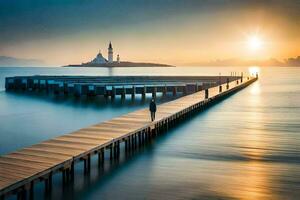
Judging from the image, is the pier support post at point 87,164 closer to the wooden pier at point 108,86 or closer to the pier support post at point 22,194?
the pier support post at point 22,194

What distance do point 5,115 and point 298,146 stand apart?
91.6ft

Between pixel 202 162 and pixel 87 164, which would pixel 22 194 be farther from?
pixel 202 162

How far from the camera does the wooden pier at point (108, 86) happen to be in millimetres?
49744

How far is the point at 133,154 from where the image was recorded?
15.9 metres

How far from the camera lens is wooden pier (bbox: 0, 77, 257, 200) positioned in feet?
30.5

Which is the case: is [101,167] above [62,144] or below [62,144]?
below

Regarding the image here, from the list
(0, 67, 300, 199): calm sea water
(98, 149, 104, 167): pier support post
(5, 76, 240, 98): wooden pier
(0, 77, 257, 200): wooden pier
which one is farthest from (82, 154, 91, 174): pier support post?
(5, 76, 240, 98): wooden pier

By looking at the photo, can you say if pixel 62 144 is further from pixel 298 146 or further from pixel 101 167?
pixel 298 146

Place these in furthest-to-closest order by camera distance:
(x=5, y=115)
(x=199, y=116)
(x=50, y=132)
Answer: (x=5, y=115), (x=199, y=116), (x=50, y=132)

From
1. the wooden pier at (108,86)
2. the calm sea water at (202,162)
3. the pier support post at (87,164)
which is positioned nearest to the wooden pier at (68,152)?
the pier support post at (87,164)

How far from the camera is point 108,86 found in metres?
64.2

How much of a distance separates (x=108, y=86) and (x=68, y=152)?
2082 inches

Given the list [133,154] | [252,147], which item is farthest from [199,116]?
[133,154]

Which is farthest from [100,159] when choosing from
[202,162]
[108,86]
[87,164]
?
[108,86]
